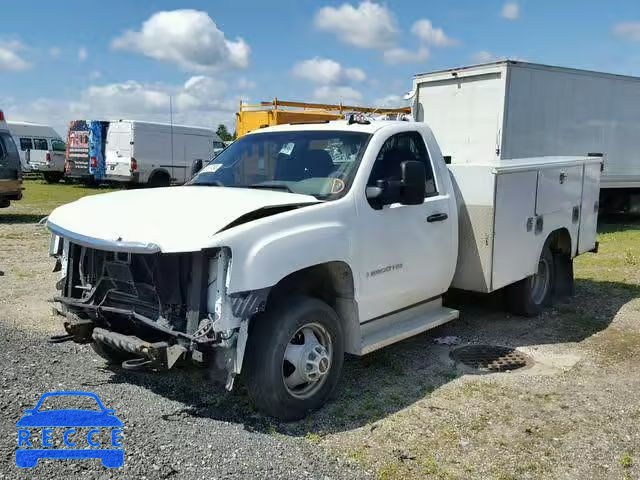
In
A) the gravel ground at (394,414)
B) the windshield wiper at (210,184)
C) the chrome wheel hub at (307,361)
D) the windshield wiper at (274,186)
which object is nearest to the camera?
the gravel ground at (394,414)

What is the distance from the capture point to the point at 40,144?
31.3 metres

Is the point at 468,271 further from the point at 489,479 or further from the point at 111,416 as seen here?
the point at 111,416

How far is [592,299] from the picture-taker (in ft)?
26.0

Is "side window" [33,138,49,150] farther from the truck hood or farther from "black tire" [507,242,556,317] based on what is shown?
"black tire" [507,242,556,317]

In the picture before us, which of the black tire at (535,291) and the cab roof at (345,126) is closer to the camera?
the cab roof at (345,126)

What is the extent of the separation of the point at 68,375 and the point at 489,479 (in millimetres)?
3303

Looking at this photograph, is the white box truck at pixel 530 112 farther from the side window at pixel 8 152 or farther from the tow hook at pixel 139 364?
the side window at pixel 8 152

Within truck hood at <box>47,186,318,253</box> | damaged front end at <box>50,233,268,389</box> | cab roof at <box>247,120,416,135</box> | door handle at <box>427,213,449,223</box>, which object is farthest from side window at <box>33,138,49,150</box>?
door handle at <box>427,213,449,223</box>

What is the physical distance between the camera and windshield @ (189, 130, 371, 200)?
4.77 meters

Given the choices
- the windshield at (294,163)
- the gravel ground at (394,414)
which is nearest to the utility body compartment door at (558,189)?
the gravel ground at (394,414)

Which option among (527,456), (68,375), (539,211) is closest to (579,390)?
(527,456)

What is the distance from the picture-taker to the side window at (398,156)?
196 inches

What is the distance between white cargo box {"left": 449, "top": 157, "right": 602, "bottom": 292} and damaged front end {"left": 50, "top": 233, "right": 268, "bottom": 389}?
2778 millimetres

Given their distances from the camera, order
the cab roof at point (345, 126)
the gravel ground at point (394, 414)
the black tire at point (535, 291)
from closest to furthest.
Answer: the gravel ground at point (394, 414)
the cab roof at point (345, 126)
the black tire at point (535, 291)
